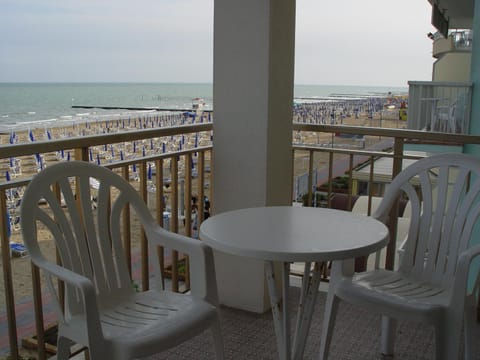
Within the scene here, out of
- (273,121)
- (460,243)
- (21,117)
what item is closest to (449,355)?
(460,243)

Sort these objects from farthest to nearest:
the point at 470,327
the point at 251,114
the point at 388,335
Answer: the point at 251,114
the point at 388,335
the point at 470,327

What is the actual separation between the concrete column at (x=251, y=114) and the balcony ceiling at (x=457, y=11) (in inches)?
374

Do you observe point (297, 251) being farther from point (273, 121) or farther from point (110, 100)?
point (110, 100)

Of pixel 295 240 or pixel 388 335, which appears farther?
pixel 388 335

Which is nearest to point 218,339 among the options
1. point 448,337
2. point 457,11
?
point 448,337

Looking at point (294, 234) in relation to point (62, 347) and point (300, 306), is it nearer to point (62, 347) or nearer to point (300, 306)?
point (300, 306)

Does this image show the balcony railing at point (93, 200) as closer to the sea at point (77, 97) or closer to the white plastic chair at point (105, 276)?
the white plastic chair at point (105, 276)

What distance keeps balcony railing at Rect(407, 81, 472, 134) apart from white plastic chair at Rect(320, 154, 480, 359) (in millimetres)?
6524

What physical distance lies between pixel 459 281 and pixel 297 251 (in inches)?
25.0

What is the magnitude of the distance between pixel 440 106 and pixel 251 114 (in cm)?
732

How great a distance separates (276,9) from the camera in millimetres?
2705

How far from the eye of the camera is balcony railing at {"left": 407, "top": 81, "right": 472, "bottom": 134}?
8422 millimetres

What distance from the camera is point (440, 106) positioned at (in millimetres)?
9031

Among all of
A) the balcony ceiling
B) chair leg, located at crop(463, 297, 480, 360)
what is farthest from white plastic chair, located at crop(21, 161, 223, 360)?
the balcony ceiling
